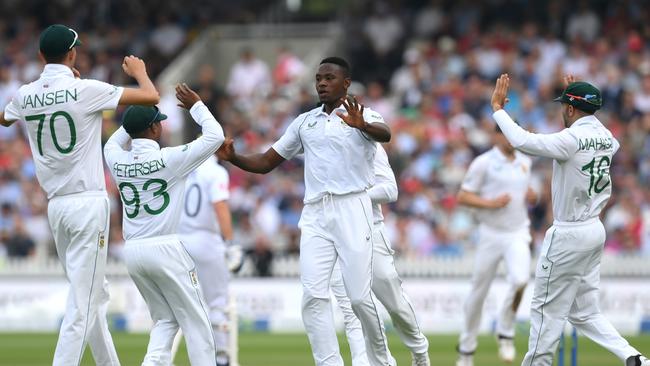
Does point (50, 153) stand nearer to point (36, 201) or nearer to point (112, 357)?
point (112, 357)

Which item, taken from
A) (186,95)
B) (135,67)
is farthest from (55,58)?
(186,95)

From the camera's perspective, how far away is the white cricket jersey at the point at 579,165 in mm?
9852

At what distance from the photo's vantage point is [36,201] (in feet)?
73.3

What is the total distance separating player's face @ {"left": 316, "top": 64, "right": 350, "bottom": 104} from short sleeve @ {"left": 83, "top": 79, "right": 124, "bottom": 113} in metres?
1.52

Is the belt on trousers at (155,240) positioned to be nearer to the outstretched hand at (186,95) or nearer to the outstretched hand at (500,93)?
the outstretched hand at (186,95)

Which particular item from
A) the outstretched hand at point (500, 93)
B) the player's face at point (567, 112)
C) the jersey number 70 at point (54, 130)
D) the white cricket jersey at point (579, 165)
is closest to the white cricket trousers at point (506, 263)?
the white cricket jersey at point (579, 165)

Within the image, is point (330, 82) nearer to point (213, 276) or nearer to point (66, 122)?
point (66, 122)

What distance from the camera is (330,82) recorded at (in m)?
9.79

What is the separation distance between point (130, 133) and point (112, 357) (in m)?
1.73

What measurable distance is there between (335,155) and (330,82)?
567mm

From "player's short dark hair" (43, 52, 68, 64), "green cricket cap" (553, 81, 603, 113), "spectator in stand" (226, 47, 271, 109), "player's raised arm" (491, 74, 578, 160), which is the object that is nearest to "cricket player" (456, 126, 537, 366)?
"green cricket cap" (553, 81, 603, 113)

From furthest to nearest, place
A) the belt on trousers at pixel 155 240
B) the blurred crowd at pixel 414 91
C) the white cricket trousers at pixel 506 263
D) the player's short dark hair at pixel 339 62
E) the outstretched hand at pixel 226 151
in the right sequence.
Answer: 1. the blurred crowd at pixel 414 91
2. the white cricket trousers at pixel 506 263
3. the outstretched hand at pixel 226 151
4. the player's short dark hair at pixel 339 62
5. the belt on trousers at pixel 155 240

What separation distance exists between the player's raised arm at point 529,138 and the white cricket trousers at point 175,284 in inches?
104

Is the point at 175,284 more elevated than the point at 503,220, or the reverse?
the point at 503,220
